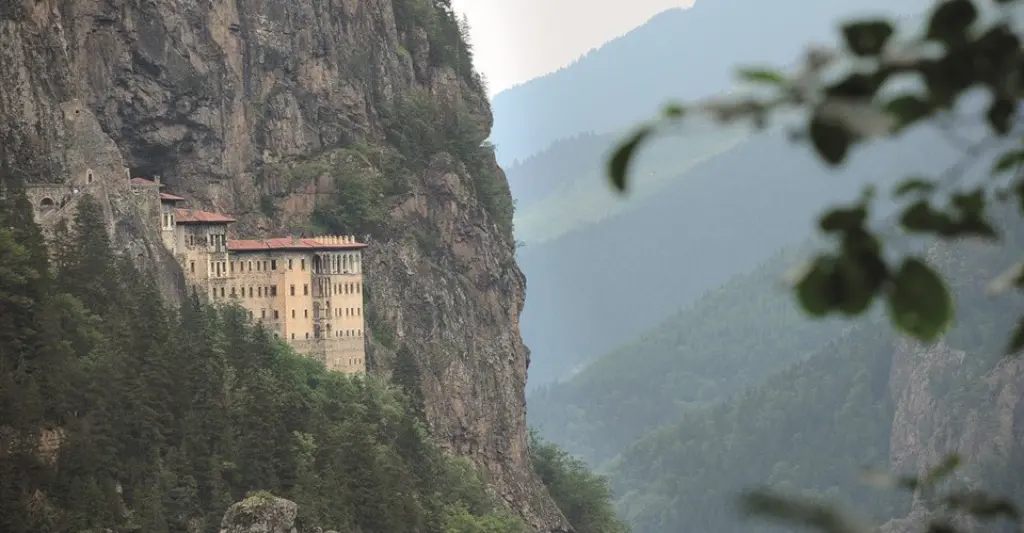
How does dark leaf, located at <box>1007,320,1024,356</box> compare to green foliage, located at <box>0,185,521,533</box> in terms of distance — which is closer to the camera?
dark leaf, located at <box>1007,320,1024,356</box>

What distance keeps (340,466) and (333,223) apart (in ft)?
81.6

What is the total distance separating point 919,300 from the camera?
6.18 metres

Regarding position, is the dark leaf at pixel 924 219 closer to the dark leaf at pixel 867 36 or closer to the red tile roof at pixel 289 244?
the dark leaf at pixel 867 36

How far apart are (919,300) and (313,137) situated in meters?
112

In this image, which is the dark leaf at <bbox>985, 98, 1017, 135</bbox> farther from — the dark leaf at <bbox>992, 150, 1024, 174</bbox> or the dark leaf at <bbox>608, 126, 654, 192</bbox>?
the dark leaf at <bbox>608, 126, 654, 192</bbox>

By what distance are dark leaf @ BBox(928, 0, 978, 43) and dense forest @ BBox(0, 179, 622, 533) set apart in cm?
6068

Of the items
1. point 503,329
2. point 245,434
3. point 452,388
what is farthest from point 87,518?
point 503,329

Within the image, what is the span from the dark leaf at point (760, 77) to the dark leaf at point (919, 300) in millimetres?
638

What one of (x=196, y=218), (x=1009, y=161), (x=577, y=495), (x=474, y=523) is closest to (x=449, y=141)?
(x=577, y=495)

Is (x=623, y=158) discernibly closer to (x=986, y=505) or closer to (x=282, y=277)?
(x=986, y=505)

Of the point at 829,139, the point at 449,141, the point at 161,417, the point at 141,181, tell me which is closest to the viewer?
the point at 829,139

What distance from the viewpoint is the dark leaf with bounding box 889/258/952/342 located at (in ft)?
20.0

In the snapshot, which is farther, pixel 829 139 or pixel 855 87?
pixel 855 87

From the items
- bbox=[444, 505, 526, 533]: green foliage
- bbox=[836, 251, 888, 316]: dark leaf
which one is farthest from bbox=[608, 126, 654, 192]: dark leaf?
bbox=[444, 505, 526, 533]: green foliage
